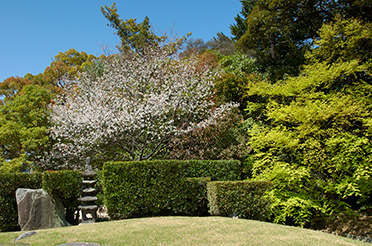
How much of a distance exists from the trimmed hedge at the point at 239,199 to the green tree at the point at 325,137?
60 cm

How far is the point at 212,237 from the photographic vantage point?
17.1ft

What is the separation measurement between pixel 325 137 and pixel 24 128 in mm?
11143

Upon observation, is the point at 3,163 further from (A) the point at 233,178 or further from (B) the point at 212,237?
(B) the point at 212,237

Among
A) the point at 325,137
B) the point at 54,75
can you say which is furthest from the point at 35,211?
the point at 54,75

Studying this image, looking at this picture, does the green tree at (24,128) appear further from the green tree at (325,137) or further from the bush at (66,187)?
the green tree at (325,137)

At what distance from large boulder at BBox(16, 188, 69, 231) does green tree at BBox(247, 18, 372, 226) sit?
235 inches

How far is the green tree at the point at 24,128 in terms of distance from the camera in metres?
11.3

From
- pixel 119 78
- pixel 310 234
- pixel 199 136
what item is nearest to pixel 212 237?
pixel 310 234

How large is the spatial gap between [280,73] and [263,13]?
2.77m

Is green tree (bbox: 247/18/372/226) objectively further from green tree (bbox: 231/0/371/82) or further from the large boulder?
the large boulder

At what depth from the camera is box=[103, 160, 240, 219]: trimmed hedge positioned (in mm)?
7750

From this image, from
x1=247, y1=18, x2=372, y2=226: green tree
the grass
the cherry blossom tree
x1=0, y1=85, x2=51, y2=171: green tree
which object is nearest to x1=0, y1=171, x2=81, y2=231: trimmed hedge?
the grass

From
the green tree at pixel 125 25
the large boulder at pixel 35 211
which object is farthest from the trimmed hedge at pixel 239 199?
the green tree at pixel 125 25

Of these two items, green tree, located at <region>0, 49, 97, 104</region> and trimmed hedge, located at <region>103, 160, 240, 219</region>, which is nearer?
trimmed hedge, located at <region>103, 160, 240, 219</region>
